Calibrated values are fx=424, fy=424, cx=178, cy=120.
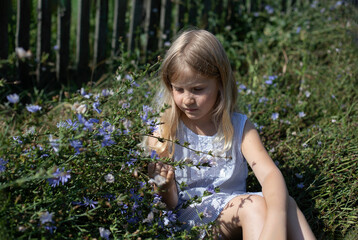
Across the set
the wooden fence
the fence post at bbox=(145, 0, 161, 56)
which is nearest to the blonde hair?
the wooden fence

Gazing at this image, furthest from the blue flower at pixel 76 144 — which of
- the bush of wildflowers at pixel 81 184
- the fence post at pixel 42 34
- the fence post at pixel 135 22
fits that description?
the fence post at pixel 135 22

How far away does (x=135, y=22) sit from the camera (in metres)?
3.69

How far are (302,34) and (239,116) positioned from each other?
2091mm

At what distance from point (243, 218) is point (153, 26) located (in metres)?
2.41

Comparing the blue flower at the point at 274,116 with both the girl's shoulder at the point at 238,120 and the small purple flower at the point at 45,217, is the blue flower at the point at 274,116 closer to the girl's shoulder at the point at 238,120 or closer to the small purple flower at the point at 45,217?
the girl's shoulder at the point at 238,120

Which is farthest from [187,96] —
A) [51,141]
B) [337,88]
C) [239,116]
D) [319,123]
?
[337,88]

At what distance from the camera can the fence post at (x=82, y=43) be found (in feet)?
11.1

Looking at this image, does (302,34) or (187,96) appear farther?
(302,34)

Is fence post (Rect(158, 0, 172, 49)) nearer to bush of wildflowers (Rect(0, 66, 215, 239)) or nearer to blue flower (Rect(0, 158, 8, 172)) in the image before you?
bush of wildflowers (Rect(0, 66, 215, 239))

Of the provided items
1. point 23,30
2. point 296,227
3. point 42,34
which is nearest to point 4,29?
point 23,30

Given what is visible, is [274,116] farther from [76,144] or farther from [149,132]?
[76,144]

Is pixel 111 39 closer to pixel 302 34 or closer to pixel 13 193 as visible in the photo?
pixel 302 34

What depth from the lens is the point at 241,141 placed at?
6.98 ft

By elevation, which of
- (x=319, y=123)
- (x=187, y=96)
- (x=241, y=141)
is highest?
(x=187, y=96)
